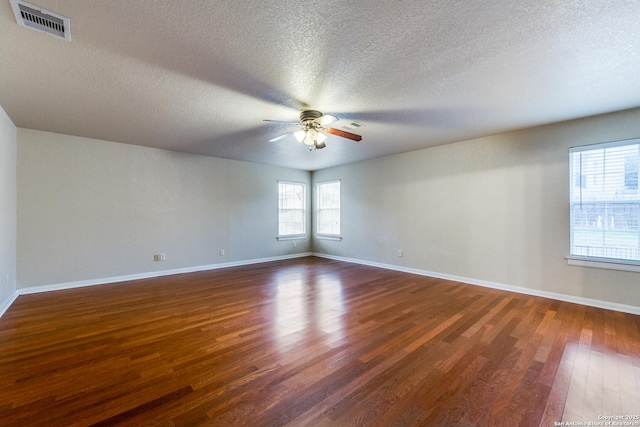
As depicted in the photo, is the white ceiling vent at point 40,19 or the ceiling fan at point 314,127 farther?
the ceiling fan at point 314,127

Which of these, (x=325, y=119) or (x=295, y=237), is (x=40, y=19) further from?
(x=295, y=237)

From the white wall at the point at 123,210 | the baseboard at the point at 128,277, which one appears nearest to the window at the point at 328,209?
the baseboard at the point at 128,277

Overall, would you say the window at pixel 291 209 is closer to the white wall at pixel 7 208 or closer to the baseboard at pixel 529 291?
the baseboard at pixel 529 291

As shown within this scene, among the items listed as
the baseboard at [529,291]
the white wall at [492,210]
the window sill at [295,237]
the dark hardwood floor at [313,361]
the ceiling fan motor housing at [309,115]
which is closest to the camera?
the dark hardwood floor at [313,361]

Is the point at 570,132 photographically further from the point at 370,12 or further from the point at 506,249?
the point at 370,12

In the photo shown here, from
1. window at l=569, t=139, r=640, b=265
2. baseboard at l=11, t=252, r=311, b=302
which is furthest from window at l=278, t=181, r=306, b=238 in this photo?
window at l=569, t=139, r=640, b=265

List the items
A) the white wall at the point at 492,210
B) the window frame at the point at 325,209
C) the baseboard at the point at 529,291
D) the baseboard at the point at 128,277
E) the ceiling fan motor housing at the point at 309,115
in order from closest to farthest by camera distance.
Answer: the ceiling fan motor housing at the point at 309,115 < the baseboard at the point at 529,291 < the white wall at the point at 492,210 < the baseboard at the point at 128,277 < the window frame at the point at 325,209

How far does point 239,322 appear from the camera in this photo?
9.55ft

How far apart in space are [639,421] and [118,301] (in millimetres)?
5133

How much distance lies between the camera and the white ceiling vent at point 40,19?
5.29ft

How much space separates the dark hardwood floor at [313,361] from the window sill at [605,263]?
1.85ft

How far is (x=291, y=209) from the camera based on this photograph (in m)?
7.32

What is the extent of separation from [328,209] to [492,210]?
13.0 ft

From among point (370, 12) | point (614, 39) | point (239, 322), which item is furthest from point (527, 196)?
point (239, 322)
